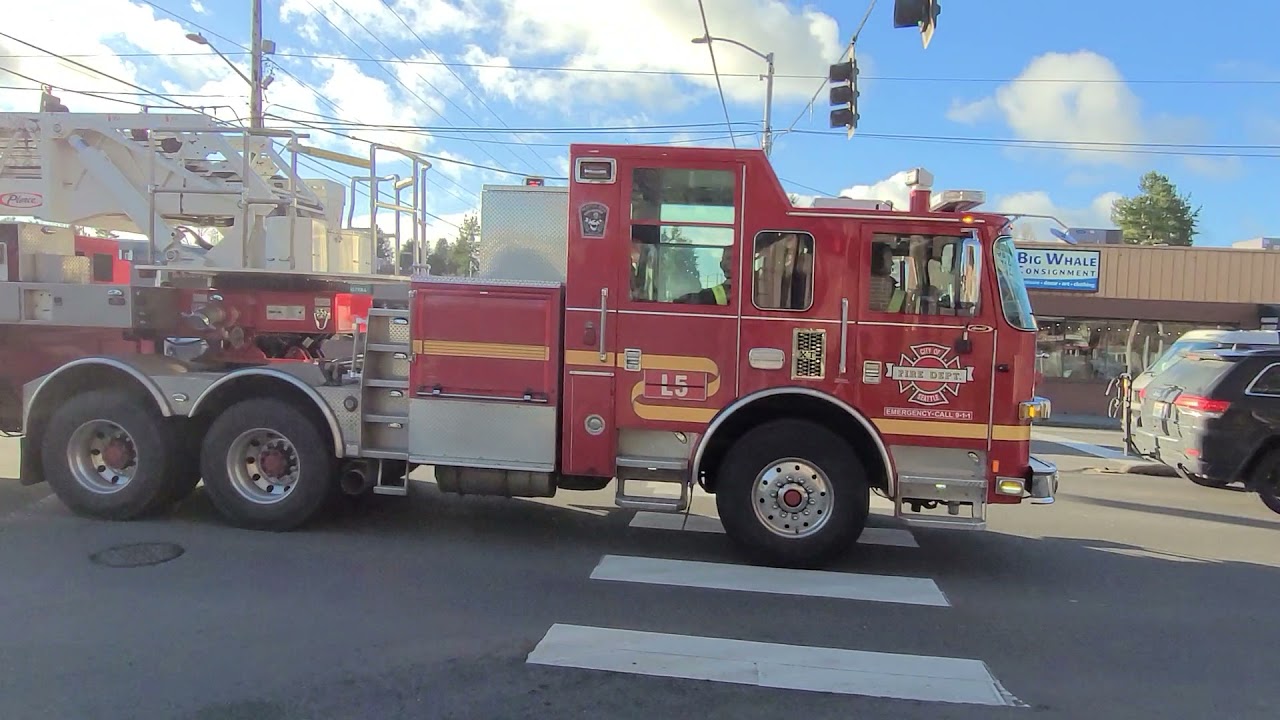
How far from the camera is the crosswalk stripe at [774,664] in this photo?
4.06 metres

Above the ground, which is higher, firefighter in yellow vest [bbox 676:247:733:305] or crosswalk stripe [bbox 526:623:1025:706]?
firefighter in yellow vest [bbox 676:247:733:305]

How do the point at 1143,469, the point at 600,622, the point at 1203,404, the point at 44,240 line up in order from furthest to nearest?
the point at 1143,469 → the point at 1203,404 → the point at 44,240 → the point at 600,622

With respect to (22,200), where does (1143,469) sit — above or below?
below

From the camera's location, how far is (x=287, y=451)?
648cm

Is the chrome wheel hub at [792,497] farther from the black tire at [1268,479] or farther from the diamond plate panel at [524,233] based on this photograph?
the black tire at [1268,479]

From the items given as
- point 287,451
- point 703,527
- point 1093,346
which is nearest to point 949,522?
point 703,527

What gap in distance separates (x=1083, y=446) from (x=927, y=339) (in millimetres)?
11138

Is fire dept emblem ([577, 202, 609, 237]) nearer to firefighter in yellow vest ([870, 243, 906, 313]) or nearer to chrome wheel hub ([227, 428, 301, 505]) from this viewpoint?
firefighter in yellow vest ([870, 243, 906, 313])

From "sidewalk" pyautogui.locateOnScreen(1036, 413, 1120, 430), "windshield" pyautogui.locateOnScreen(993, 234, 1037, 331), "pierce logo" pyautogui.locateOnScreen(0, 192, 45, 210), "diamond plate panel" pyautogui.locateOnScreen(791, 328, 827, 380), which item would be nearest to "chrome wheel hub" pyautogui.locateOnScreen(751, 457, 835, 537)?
"diamond plate panel" pyautogui.locateOnScreen(791, 328, 827, 380)

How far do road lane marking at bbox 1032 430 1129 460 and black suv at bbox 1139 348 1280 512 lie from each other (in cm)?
447

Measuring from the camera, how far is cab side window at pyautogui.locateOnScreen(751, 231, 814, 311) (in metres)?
5.67

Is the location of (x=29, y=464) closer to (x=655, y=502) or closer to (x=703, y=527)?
(x=655, y=502)

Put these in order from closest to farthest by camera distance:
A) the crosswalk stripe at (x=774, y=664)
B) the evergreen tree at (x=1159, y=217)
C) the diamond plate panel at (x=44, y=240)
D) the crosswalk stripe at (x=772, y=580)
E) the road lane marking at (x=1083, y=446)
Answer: the crosswalk stripe at (x=774, y=664) < the crosswalk stripe at (x=772, y=580) < the diamond plate panel at (x=44, y=240) < the road lane marking at (x=1083, y=446) < the evergreen tree at (x=1159, y=217)

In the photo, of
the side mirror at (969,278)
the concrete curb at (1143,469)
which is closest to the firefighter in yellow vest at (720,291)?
the side mirror at (969,278)
